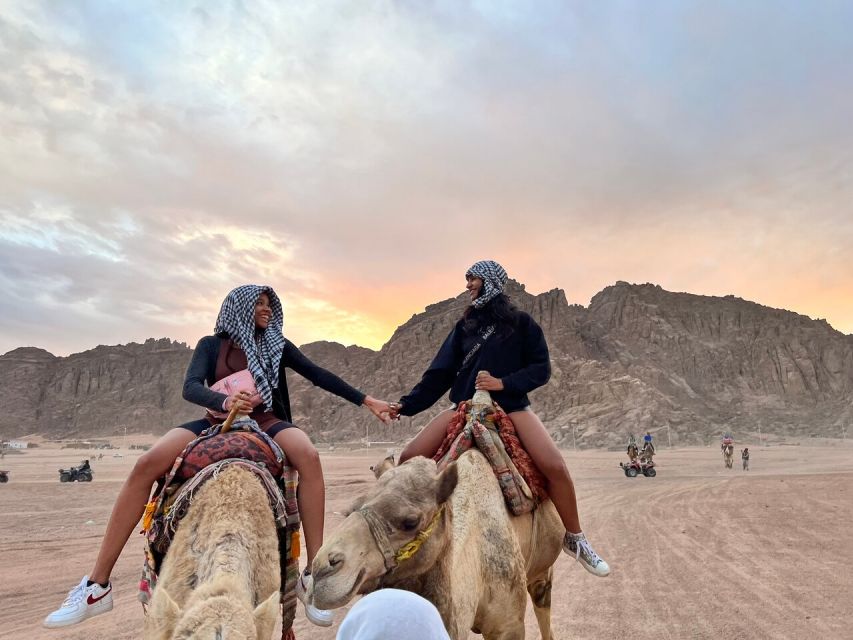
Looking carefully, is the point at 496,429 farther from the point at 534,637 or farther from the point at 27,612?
the point at 27,612

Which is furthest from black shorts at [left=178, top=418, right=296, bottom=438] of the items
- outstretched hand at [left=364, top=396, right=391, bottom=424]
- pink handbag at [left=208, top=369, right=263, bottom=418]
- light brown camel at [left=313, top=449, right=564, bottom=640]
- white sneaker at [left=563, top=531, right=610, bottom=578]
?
white sneaker at [left=563, top=531, right=610, bottom=578]

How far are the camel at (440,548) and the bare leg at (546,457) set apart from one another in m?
0.50

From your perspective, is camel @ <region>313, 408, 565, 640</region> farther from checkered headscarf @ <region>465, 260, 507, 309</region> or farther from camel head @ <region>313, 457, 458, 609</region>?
checkered headscarf @ <region>465, 260, 507, 309</region>

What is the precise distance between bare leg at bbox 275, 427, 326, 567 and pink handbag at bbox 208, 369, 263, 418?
32cm

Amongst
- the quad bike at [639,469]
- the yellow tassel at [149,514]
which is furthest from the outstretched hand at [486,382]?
the quad bike at [639,469]

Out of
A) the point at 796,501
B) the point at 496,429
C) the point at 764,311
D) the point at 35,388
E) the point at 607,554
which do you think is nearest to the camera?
the point at 496,429

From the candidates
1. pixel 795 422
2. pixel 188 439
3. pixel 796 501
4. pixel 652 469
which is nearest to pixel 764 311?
pixel 795 422

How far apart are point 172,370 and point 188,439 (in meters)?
185

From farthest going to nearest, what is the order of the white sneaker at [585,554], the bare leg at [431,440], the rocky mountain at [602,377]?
the rocky mountain at [602,377] < the white sneaker at [585,554] < the bare leg at [431,440]

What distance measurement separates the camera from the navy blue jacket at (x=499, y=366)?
16.8ft

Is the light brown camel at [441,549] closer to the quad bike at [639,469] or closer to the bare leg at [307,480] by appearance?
the bare leg at [307,480]

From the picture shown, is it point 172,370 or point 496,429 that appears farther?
point 172,370

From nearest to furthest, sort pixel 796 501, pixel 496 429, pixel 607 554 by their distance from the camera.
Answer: pixel 496 429
pixel 607 554
pixel 796 501

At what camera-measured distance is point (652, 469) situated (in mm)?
30672
